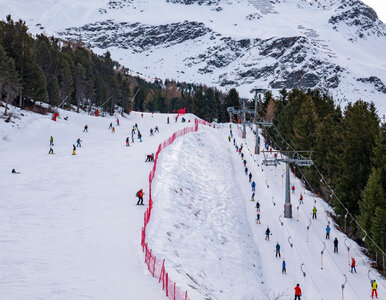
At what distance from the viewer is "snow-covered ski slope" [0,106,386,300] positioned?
50.1ft

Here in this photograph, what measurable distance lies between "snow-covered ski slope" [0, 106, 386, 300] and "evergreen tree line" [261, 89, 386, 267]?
2345 millimetres

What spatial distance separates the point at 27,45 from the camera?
189ft

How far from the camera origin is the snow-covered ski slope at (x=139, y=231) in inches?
601

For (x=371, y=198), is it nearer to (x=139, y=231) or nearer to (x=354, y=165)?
(x=354, y=165)

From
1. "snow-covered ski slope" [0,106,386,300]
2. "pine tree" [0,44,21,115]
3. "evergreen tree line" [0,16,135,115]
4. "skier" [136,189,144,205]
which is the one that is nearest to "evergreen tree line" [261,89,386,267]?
"snow-covered ski slope" [0,106,386,300]

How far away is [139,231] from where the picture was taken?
64.1 ft

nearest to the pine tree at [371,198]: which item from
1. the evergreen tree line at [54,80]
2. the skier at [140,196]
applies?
the skier at [140,196]

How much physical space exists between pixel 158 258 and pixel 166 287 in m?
3.42

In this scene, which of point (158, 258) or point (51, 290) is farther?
point (158, 258)

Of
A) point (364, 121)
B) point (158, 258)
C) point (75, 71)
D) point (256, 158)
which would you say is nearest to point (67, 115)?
point (75, 71)

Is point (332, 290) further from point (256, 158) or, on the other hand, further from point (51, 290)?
point (256, 158)

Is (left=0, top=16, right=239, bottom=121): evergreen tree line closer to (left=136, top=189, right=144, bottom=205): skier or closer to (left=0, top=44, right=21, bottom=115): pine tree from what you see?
(left=0, top=44, right=21, bottom=115): pine tree

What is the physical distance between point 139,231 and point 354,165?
22523 mm

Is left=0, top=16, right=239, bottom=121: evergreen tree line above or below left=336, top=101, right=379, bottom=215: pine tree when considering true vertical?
above
